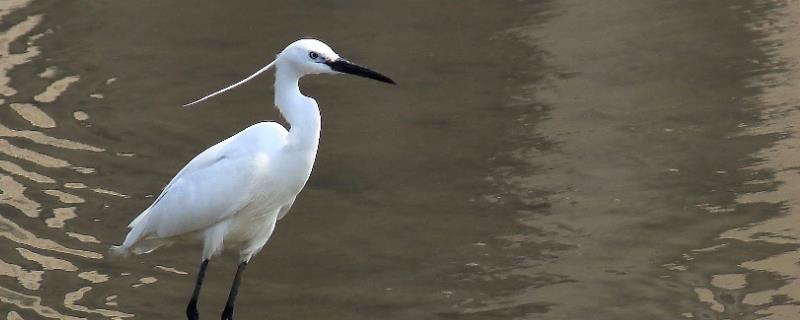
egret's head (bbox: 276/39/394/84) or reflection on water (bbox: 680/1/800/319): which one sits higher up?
egret's head (bbox: 276/39/394/84)

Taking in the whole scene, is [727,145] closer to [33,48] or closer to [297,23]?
[297,23]

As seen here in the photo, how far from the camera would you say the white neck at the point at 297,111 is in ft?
17.4

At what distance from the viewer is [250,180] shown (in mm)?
5418

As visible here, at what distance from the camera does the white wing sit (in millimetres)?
5438

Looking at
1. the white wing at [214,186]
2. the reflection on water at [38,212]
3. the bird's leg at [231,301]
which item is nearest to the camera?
the white wing at [214,186]

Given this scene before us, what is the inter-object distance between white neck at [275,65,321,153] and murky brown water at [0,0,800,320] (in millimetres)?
862

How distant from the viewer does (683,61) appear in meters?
9.08

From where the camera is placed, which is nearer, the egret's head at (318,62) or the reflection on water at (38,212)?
the egret's head at (318,62)

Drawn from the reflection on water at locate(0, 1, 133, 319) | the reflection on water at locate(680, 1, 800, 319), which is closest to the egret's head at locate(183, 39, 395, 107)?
the reflection on water at locate(0, 1, 133, 319)

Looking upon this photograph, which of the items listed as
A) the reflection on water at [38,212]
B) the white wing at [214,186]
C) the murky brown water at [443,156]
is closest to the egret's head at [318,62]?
the white wing at [214,186]

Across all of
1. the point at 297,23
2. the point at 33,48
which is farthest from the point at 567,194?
the point at 33,48

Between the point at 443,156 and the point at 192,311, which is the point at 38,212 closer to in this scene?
the point at 192,311

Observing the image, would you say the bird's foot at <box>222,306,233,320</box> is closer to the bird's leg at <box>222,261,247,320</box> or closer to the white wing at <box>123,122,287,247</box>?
the bird's leg at <box>222,261,247,320</box>

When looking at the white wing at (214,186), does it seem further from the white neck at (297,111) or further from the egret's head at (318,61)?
the egret's head at (318,61)
